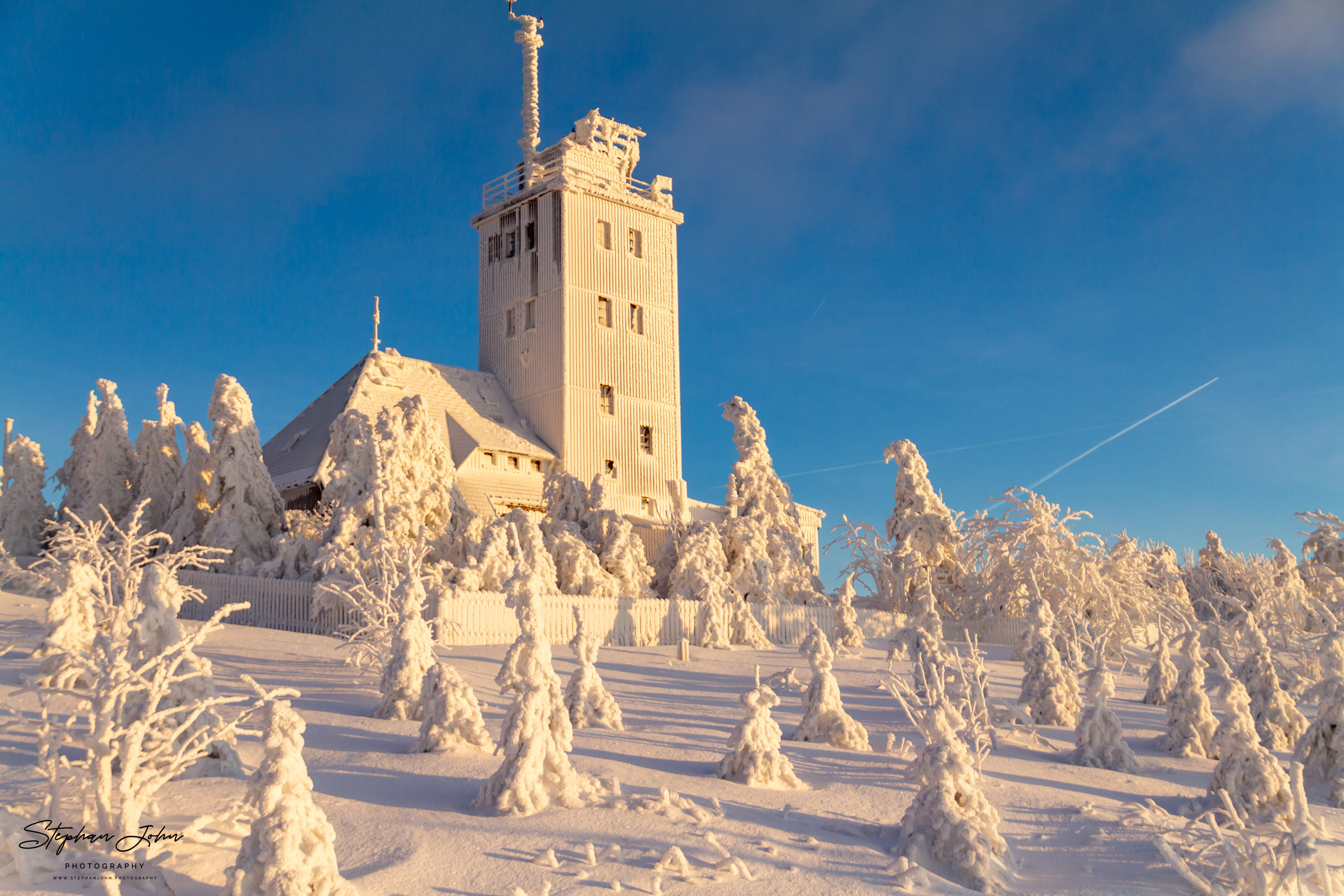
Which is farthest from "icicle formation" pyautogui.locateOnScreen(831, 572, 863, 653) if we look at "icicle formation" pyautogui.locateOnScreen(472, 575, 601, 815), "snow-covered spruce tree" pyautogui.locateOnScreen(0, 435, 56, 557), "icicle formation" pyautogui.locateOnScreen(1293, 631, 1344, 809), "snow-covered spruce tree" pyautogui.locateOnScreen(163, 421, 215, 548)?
"snow-covered spruce tree" pyautogui.locateOnScreen(0, 435, 56, 557)

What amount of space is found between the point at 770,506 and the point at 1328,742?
20.8 metres

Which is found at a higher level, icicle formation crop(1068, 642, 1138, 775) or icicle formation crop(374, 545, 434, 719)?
icicle formation crop(374, 545, 434, 719)

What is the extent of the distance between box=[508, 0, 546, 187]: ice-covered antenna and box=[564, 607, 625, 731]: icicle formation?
1108 inches

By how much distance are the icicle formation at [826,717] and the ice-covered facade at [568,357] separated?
1904 cm

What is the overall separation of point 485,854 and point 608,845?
0.93 metres

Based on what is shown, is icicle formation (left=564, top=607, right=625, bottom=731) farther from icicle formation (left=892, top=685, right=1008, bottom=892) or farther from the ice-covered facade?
the ice-covered facade

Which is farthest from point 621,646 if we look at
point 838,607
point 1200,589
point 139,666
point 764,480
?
point 1200,589

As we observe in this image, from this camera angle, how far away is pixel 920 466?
31.6 m

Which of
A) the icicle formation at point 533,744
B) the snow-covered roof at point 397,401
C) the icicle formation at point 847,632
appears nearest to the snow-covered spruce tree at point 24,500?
the snow-covered roof at point 397,401

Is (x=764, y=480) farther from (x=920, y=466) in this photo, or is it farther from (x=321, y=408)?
(x=321, y=408)

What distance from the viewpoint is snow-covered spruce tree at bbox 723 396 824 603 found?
98.5ft

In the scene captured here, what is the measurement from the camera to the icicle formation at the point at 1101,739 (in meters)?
11.8

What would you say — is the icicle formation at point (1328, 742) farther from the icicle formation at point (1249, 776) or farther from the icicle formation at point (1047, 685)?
the icicle formation at point (1047, 685)

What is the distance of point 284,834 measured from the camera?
583 centimetres
